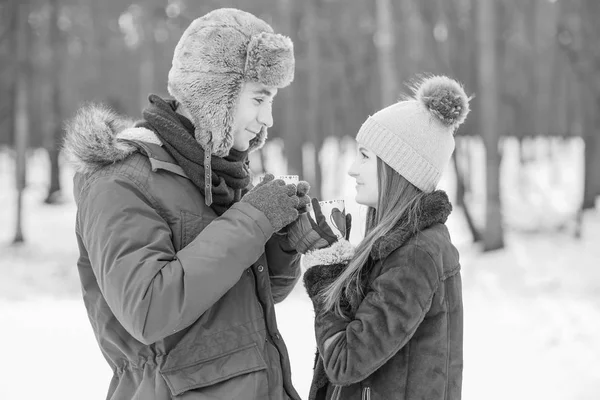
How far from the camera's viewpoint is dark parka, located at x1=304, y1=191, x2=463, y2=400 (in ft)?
7.04

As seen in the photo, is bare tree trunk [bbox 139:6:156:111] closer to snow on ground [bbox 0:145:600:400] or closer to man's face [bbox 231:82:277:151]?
snow on ground [bbox 0:145:600:400]

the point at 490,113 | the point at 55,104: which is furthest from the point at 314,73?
the point at 55,104

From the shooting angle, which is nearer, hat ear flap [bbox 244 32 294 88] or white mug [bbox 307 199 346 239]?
hat ear flap [bbox 244 32 294 88]

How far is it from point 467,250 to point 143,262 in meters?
10.9

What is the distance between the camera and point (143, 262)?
1.91 m

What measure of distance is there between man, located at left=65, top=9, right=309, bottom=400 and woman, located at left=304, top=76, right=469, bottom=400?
24 cm

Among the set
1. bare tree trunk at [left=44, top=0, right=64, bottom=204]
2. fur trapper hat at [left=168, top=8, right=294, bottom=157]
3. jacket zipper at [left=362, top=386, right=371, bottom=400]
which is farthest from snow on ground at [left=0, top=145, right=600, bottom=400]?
bare tree trunk at [left=44, top=0, right=64, bottom=204]

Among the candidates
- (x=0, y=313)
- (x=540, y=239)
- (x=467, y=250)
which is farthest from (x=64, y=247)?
(x=540, y=239)

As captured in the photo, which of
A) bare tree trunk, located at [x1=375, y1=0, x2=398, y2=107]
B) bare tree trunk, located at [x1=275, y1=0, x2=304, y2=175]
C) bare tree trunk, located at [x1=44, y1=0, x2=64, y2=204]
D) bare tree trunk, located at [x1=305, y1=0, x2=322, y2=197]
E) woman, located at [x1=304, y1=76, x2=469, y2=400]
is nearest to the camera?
woman, located at [x1=304, y1=76, x2=469, y2=400]

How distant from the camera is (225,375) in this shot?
2.10 meters

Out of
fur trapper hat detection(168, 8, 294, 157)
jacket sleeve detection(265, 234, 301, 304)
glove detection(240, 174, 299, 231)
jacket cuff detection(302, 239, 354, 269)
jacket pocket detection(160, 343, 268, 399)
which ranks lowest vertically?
jacket pocket detection(160, 343, 268, 399)

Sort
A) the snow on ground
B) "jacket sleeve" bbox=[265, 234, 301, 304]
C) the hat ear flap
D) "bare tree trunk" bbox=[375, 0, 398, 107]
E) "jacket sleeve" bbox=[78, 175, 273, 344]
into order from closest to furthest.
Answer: "jacket sleeve" bbox=[78, 175, 273, 344] < the hat ear flap < "jacket sleeve" bbox=[265, 234, 301, 304] < the snow on ground < "bare tree trunk" bbox=[375, 0, 398, 107]

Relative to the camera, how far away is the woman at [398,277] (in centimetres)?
216

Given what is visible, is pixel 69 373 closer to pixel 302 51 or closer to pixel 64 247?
pixel 64 247
